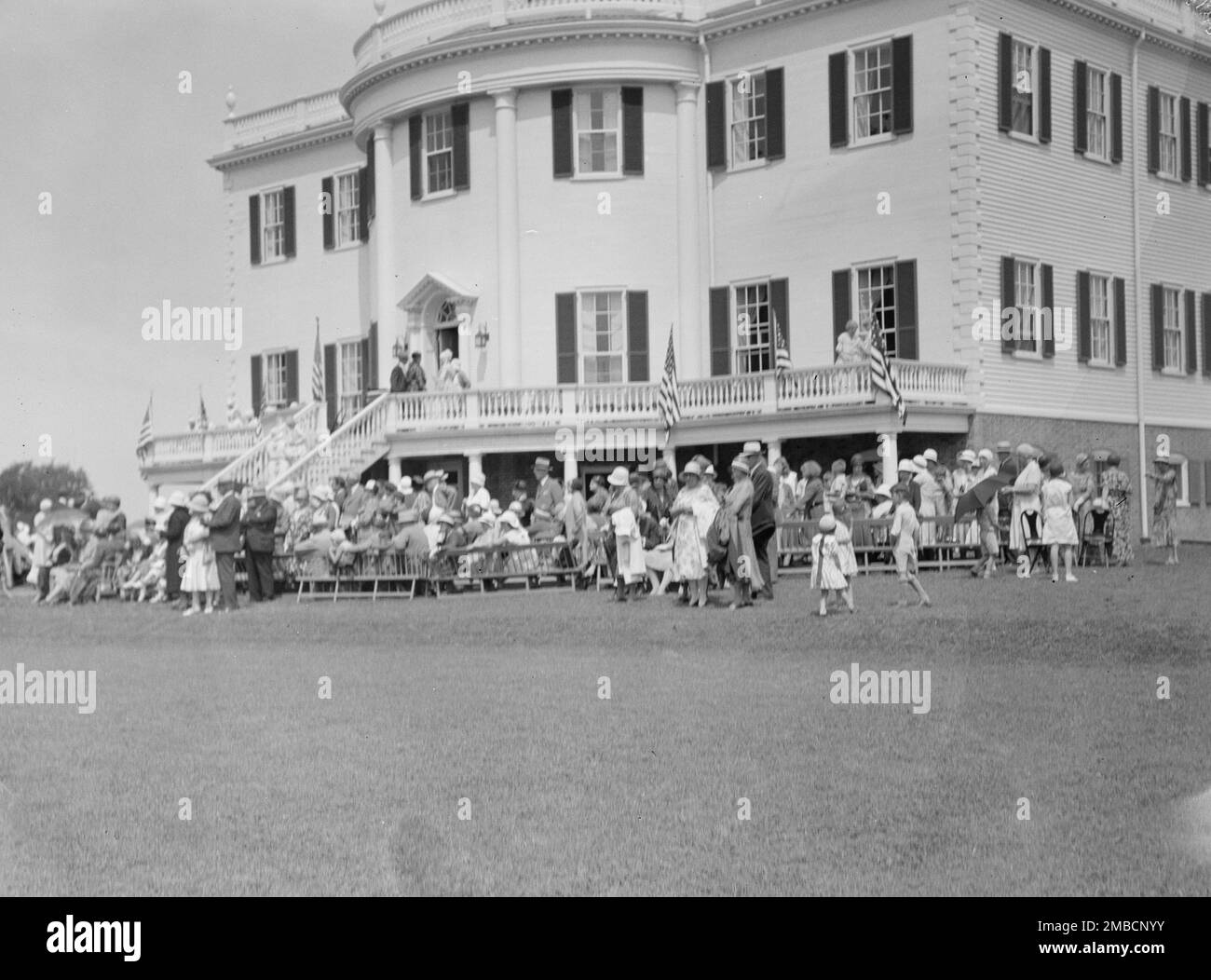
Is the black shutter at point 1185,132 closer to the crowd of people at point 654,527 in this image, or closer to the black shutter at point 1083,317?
the black shutter at point 1083,317

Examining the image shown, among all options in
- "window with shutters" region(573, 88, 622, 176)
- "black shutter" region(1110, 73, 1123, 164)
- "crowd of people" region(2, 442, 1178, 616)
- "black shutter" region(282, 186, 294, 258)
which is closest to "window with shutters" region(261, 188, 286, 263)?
"black shutter" region(282, 186, 294, 258)

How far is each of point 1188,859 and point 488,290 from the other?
23.4 m

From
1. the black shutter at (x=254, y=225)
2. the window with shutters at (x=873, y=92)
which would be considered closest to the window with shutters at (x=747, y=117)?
the window with shutters at (x=873, y=92)

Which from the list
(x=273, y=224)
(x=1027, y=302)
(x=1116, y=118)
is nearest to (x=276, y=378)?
(x=273, y=224)

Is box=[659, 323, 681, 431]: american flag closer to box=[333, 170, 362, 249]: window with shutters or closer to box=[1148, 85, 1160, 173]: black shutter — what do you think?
box=[333, 170, 362, 249]: window with shutters

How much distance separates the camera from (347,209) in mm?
32469

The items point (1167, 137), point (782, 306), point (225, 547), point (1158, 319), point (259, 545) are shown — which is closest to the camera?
point (1167, 137)

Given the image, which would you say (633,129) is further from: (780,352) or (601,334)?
(780,352)

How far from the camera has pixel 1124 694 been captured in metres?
11.6

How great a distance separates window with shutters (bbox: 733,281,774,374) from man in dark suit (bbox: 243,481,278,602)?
10.3 metres

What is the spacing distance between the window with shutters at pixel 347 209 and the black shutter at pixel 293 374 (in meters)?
2.67

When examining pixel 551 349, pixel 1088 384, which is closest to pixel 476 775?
pixel 1088 384

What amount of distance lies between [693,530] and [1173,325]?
6132mm

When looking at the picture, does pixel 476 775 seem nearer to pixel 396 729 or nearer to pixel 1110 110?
pixel 396 729
